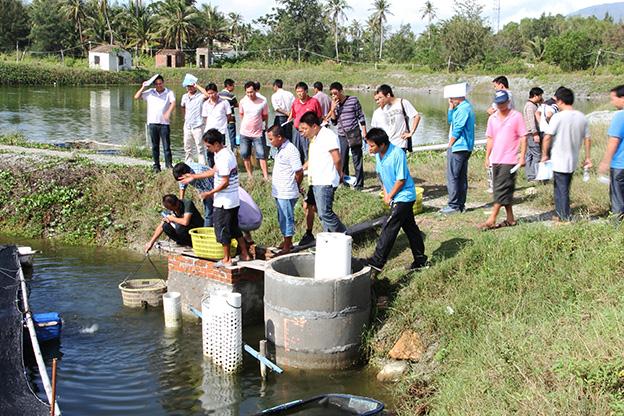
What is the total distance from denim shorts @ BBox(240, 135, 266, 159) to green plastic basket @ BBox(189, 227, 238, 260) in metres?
3.84

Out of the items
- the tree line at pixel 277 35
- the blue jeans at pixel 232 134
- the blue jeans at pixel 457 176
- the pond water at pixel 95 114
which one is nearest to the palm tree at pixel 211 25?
the tree line at pixel 277 35

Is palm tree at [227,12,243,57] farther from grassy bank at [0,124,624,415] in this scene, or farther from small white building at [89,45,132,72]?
grassy bank at [0,124,624,415]

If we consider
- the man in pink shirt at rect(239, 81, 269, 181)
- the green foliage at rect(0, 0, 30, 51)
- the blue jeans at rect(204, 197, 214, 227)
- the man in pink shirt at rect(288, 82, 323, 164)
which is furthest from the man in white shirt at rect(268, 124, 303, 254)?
the green foliage at rect(0, 0, 30, 51)

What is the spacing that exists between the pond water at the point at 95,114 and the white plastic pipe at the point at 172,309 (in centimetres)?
1045

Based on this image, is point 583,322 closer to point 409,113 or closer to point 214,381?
point 214,381

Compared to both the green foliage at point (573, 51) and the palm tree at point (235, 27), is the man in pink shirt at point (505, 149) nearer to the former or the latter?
the green foliage at point (573, 51)

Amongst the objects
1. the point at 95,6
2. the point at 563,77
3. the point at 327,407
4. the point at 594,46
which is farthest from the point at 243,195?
the point at 95,6

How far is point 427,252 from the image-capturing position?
9133 mm

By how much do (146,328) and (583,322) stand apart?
5.35 metres

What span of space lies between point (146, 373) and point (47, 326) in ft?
4.74

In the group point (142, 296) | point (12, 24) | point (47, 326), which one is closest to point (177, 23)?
point (12, 24)

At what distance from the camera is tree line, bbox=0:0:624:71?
62219 mm

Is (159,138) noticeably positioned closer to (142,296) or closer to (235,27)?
(142,296)

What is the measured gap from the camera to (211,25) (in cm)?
7262
